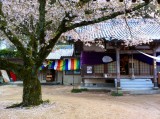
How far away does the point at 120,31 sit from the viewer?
18922 mm

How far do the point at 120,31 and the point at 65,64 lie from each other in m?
8.33

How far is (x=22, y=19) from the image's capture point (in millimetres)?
12984

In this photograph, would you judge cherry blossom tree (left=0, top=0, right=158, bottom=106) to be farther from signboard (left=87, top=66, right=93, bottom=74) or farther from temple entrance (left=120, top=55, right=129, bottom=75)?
temple entrance (left=120, top=55, right=129, bottom=75)

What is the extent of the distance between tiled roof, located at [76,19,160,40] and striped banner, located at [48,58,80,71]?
5.41 m

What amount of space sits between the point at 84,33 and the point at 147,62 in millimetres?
4631

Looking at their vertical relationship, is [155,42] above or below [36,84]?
above

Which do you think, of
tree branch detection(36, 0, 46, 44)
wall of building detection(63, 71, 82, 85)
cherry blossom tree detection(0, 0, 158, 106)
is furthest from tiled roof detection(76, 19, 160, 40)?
wall of building detection(63, 71, 82, 85)

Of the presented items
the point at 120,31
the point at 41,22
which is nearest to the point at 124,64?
the point at 120,31

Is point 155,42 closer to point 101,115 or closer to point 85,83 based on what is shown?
point 85,83

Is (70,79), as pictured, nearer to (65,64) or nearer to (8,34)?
(65,64)

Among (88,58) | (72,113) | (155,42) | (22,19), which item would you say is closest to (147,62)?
(155,42)

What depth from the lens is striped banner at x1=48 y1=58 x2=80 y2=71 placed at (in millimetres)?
25625

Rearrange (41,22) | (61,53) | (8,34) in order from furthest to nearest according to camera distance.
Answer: (61,53) < (8,34) < (41,22)

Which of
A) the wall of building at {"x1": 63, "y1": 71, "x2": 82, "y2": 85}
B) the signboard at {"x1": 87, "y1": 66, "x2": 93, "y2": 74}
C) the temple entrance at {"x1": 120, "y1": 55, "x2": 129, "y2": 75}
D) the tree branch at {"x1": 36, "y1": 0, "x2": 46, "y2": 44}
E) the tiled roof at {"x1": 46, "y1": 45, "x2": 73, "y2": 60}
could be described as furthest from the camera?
the tiled roof at {"x1": 46, "y1": 45, "x2": 73, "y2": 60}
